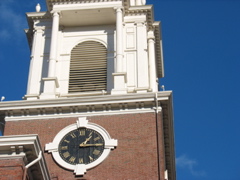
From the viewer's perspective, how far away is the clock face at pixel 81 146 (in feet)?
83.6

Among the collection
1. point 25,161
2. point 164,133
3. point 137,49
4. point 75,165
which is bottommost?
point 25,161

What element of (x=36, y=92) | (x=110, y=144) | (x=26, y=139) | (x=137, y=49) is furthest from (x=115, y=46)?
(x=26, y=139)

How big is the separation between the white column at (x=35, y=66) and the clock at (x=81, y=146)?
2.73 m

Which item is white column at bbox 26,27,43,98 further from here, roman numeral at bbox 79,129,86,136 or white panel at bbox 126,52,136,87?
white panel at bbox 126,52,136,87

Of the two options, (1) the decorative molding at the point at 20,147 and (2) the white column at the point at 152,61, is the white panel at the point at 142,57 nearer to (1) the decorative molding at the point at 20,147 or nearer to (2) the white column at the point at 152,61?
(2) the white column at the point at 152,61

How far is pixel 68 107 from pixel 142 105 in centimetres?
275

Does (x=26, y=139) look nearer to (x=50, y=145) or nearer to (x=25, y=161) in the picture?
(x=25, y=161)

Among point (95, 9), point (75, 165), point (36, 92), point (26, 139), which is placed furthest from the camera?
point (95, 9)

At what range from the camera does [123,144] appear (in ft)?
84.2

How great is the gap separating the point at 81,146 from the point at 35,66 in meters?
5.37

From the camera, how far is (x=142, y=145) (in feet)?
83.8

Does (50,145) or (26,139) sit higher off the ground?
(50,145)

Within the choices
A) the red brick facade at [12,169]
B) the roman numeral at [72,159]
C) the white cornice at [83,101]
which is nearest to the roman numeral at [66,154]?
the roman numeral at [72,159]

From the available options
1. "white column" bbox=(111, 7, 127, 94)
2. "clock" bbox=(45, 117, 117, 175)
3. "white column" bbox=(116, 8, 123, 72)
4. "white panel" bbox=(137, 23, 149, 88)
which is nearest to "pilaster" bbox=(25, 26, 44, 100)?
"clock" bbox=(45, 117, 117, 175)
